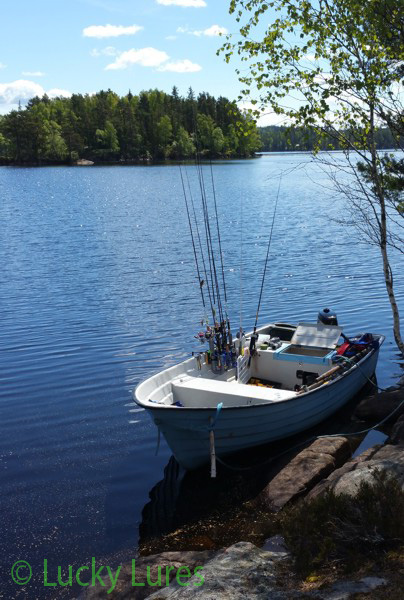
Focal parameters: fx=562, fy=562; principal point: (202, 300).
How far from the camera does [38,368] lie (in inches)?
678

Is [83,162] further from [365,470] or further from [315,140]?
[365,470]

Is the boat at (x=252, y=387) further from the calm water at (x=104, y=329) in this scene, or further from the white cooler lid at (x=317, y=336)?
the calm water at (x=104, y=329)

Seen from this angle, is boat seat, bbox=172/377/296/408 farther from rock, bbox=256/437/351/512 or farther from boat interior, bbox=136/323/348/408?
rock, bbox=256/437/351/512

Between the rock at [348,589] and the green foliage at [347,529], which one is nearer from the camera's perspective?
the rock at [348,589]

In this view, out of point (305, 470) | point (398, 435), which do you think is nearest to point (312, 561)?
point (305, 470)

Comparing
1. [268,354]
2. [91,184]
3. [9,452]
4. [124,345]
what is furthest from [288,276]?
[91,184]

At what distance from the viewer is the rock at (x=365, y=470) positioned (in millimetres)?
8664

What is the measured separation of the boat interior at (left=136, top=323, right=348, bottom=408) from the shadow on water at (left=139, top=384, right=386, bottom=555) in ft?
4.25

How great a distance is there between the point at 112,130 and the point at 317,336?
149m

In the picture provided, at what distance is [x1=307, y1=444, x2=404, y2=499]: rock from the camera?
8.66 meters

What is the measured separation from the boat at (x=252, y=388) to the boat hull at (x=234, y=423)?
0.02 meters

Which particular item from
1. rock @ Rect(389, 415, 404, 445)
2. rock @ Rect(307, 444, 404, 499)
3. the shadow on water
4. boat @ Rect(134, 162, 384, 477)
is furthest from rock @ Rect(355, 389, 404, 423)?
rock @ Rect(307, 444, 404, 499)

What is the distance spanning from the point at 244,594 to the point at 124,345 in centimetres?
1334

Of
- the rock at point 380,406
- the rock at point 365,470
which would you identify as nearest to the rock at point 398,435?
the rock at point 365,470
